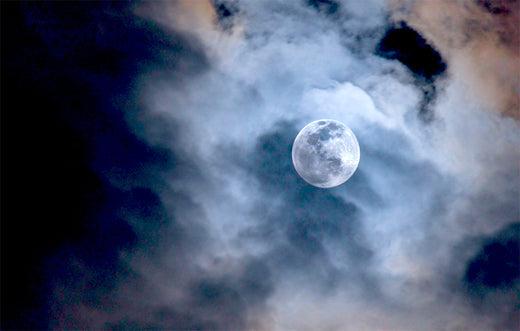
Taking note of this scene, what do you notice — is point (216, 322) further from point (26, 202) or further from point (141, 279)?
point (26, 202)

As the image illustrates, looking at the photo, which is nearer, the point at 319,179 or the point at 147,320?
the point at 319,179

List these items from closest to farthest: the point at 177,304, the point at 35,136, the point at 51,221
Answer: the point at 35,136
the point at 51,221
the point at 177,304

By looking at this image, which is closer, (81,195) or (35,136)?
(35,136)

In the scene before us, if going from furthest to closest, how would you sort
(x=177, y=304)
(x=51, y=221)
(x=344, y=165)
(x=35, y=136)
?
(x=177, y=304) → (x=51, y=221) → (x=35, y=136) → (x=344, y=165)

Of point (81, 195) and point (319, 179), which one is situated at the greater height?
point (81, 195)

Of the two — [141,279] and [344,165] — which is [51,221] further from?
[344,165]

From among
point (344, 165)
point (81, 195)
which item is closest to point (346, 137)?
point (344, 165)

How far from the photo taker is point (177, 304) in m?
26.2

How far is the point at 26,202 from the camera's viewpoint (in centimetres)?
2408

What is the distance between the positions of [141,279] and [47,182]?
12.2m

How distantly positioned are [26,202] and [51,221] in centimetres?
262

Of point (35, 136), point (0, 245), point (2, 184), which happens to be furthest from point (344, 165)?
point (0, 245)

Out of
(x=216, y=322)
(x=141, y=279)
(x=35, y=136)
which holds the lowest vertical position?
(x=216, y=322)

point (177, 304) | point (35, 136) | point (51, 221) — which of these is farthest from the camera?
point (177, 304)
